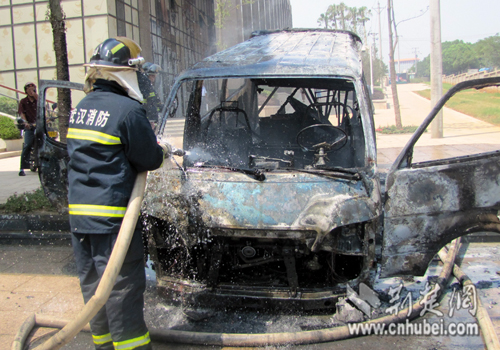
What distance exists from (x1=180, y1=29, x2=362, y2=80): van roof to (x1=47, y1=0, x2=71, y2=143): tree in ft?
8.68

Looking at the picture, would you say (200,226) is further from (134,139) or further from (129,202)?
(134,139)

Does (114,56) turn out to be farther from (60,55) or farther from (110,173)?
(60,55)

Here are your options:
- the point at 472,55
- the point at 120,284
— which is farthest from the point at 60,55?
the point at 472,55

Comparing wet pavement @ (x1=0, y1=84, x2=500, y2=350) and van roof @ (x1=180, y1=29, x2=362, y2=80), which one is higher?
van roof @ (x1=180, y1=29, x2=362, y2=80)

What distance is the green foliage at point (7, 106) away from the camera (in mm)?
13250

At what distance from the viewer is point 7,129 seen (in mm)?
11750

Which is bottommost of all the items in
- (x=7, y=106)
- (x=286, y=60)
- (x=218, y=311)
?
(x=218, y=311)

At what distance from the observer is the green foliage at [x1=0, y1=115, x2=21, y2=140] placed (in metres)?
11.7

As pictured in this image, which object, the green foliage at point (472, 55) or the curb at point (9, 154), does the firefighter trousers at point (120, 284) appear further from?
the green foliage at point (472, 55)

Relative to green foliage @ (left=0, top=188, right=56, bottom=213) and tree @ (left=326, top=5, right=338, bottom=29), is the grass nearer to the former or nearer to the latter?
green foliage @ (left=0, top=188, right=56, bottom=213)

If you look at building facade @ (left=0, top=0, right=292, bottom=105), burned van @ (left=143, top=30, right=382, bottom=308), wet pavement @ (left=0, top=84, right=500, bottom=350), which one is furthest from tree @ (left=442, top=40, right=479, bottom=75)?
burned van @ (left=143, top=30, right=382, bottom=308)

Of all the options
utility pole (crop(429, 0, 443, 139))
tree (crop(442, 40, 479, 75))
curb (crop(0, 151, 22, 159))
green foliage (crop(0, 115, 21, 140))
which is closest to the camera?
curb (crop(0, 151, 22, 159))

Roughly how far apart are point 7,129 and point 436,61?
43.9ft

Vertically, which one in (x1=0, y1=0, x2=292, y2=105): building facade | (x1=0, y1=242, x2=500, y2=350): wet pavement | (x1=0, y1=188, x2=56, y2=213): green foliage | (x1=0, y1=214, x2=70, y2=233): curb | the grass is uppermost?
(x1=0, y1=0, x2=292, y2=105): building facade
